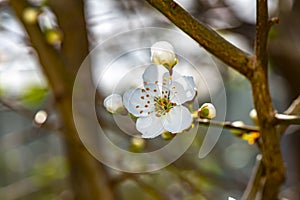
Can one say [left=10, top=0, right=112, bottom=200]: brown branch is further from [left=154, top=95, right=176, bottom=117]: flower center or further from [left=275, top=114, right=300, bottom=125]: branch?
[left=275, top=114, right=300, bottom=125]: branch

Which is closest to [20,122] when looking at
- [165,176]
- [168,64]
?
[165,176]

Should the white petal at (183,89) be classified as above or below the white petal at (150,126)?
above

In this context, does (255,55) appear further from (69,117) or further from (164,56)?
(69,117)

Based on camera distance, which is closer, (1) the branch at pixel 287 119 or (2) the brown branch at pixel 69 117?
(1) the branch at pixel 287 119

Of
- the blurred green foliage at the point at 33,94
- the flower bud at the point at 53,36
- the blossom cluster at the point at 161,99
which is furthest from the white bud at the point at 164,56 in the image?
the blurred green foliage at the point at 33,94

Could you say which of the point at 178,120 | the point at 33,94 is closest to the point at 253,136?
the point at 178,120

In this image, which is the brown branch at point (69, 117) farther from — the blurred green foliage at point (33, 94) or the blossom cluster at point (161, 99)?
the blossom cluster at point (161, 99)

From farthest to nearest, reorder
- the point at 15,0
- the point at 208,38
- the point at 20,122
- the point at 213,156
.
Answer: the point at 20,122
the point at 213,156
the point at 15,0
the point at 208,38

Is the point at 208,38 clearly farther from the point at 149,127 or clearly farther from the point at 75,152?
the point at 75,152
